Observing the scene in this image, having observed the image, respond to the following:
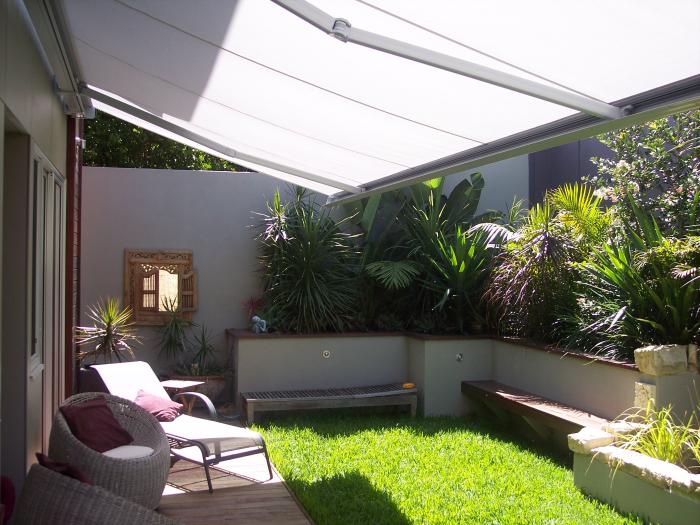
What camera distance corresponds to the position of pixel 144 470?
17.2 feet

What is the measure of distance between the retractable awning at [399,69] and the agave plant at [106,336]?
359cm

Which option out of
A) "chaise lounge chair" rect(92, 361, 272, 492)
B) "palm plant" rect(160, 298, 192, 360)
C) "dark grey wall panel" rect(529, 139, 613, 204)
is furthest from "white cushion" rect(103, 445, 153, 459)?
"dark grey wall panel" rect(529, 139, 613, 204)

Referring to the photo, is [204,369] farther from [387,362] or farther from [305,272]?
[387,362]

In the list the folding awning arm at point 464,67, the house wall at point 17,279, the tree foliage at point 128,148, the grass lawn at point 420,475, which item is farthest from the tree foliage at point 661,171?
the tree foliage at point 128,148

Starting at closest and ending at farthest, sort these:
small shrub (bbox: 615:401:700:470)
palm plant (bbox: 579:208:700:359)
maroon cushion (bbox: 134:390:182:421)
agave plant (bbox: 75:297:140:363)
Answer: small shrub (bbox: 615:401:700:470) → maroon cushion (bbox: 134:390:182:421) → palm plant (bbox: 579:208:700:359) → agave plant (bbox: 75:297:140:363)

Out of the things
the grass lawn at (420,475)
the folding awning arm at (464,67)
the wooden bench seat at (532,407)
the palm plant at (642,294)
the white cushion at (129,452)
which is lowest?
the grass lawn at (420,475)

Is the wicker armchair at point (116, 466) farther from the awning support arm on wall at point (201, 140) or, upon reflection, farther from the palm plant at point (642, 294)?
the palm plant at point (642, 294)

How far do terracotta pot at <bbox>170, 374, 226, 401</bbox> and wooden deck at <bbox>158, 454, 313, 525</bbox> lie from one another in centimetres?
259

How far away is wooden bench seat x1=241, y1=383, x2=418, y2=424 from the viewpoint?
925 cm

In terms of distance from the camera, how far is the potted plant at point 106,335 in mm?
9352

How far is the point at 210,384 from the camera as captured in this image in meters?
10.0

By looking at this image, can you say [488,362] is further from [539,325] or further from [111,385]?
[111,385]

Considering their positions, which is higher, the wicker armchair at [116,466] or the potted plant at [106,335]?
the potted plant at [106,335]

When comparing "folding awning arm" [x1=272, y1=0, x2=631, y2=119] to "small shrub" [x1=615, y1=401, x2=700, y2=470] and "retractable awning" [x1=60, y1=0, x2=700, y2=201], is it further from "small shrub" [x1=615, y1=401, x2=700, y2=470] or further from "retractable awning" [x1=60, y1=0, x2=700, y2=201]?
"small shrub" [x1=615, y1=401, x2=700, y2=470]
